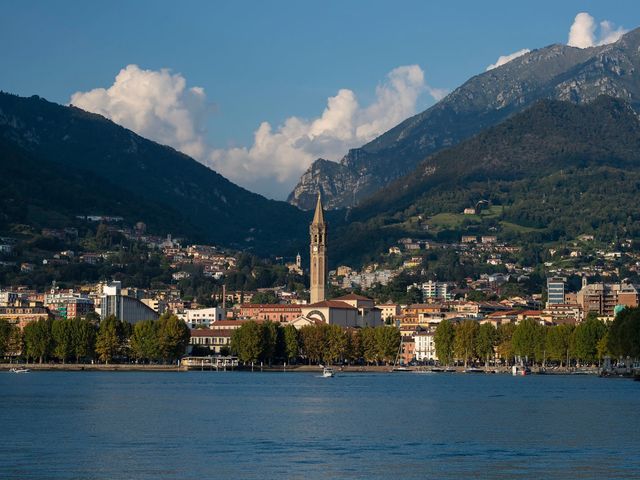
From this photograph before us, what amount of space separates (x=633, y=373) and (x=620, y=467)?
9721 cm

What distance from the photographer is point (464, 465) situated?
6328 cm

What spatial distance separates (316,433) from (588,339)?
341 feet

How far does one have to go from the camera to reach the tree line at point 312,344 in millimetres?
184250

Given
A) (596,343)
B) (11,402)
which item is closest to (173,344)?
(596,343)

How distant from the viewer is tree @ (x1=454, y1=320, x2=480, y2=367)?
630 feet

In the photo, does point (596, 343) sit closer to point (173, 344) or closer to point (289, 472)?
point (173, 344)

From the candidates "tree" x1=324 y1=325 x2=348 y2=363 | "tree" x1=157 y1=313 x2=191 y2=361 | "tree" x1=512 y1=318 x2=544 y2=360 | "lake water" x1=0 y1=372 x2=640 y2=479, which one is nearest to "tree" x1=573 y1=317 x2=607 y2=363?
"tree" x1=512 y1=318 x2=544 y2=360

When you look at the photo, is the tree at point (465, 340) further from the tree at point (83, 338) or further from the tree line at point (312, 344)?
the tree at point (83, 338)

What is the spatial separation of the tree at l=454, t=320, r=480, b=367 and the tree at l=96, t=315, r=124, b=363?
4007 centimetres

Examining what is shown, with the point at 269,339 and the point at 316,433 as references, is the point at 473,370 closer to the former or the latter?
the point at 269,339

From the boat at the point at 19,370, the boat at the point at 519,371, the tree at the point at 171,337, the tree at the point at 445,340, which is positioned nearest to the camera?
the boat at the point at 19,370

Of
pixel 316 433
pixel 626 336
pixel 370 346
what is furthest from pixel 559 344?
pixel 316 433

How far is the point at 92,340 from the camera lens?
591ft

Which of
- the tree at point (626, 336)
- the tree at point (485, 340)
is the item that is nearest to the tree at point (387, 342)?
the tree at point (485, 340)
